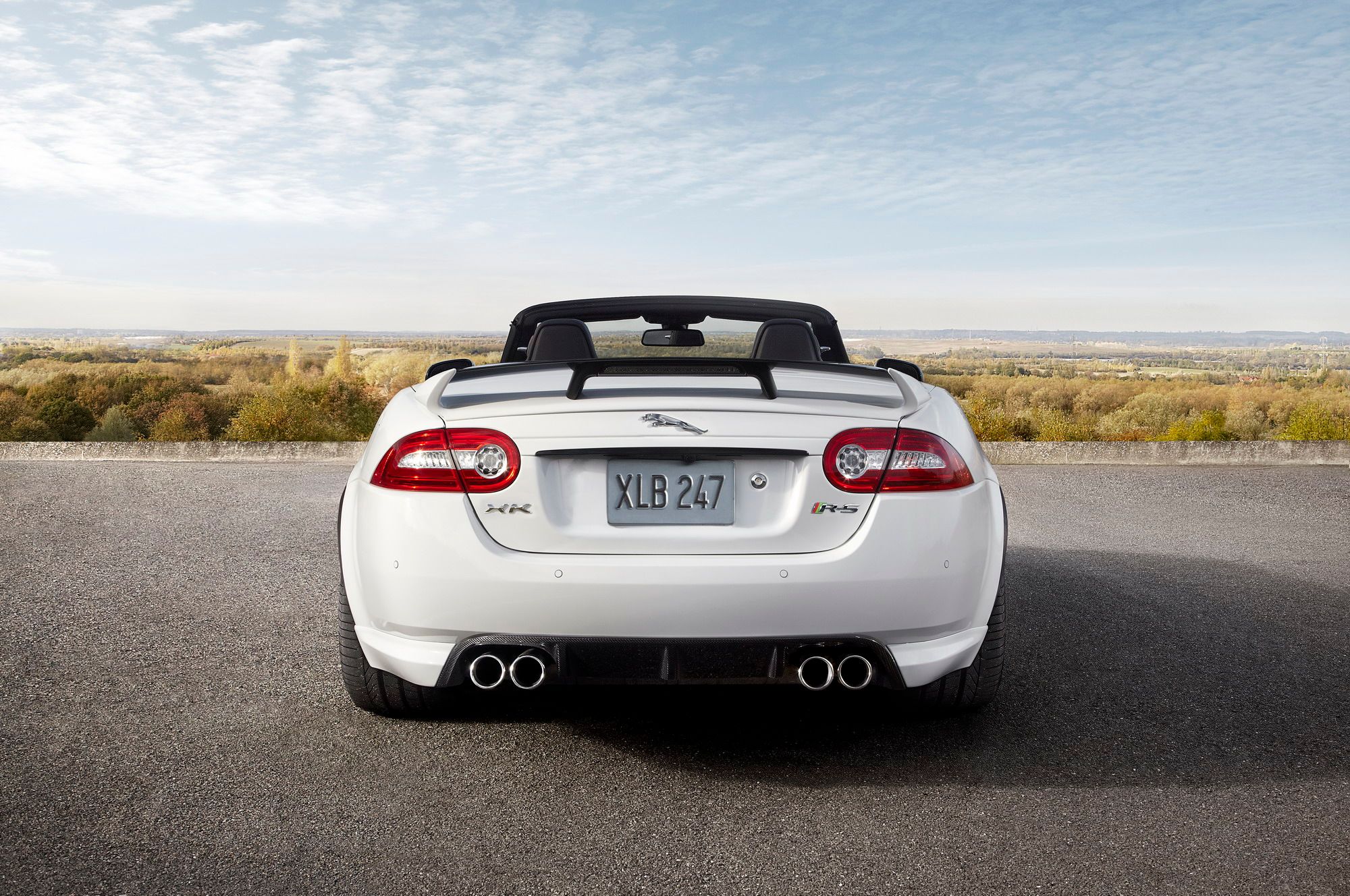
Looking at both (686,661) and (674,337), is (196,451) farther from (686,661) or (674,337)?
(686,661)

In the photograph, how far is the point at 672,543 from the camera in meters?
2.81

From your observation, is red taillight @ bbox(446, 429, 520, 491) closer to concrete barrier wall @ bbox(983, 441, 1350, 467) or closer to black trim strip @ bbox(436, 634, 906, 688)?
black trim strip @ bbox(436, 634, 906, 688)

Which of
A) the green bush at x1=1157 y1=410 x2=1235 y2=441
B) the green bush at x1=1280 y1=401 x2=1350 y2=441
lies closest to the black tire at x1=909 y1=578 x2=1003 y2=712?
the green bush at x1=1280 y1=401 x2=1350 y2=441

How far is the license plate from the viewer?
9.34 ft

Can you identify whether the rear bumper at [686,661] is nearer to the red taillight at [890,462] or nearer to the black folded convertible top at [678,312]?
the red taillight at [890,462]

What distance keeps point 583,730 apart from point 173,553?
432 cm

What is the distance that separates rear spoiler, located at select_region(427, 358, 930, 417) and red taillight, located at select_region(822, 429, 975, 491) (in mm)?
113

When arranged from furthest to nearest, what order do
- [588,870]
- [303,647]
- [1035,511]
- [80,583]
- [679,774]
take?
[1035,511] < [80,583] < [303,647] < [679,774] < [588,870]

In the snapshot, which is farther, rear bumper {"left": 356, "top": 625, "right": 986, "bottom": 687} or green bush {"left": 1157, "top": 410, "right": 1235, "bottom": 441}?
green bush {"left": 1157, "top": 410, "right": 1235, "bottom": 441}

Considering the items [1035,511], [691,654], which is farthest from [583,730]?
[1035,511]

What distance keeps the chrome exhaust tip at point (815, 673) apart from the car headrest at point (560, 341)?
1808 millimetres

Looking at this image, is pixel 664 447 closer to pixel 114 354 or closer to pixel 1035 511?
pixel 1035 511

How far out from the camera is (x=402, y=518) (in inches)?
115

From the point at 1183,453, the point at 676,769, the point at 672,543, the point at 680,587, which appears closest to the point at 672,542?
the point at 672,543
